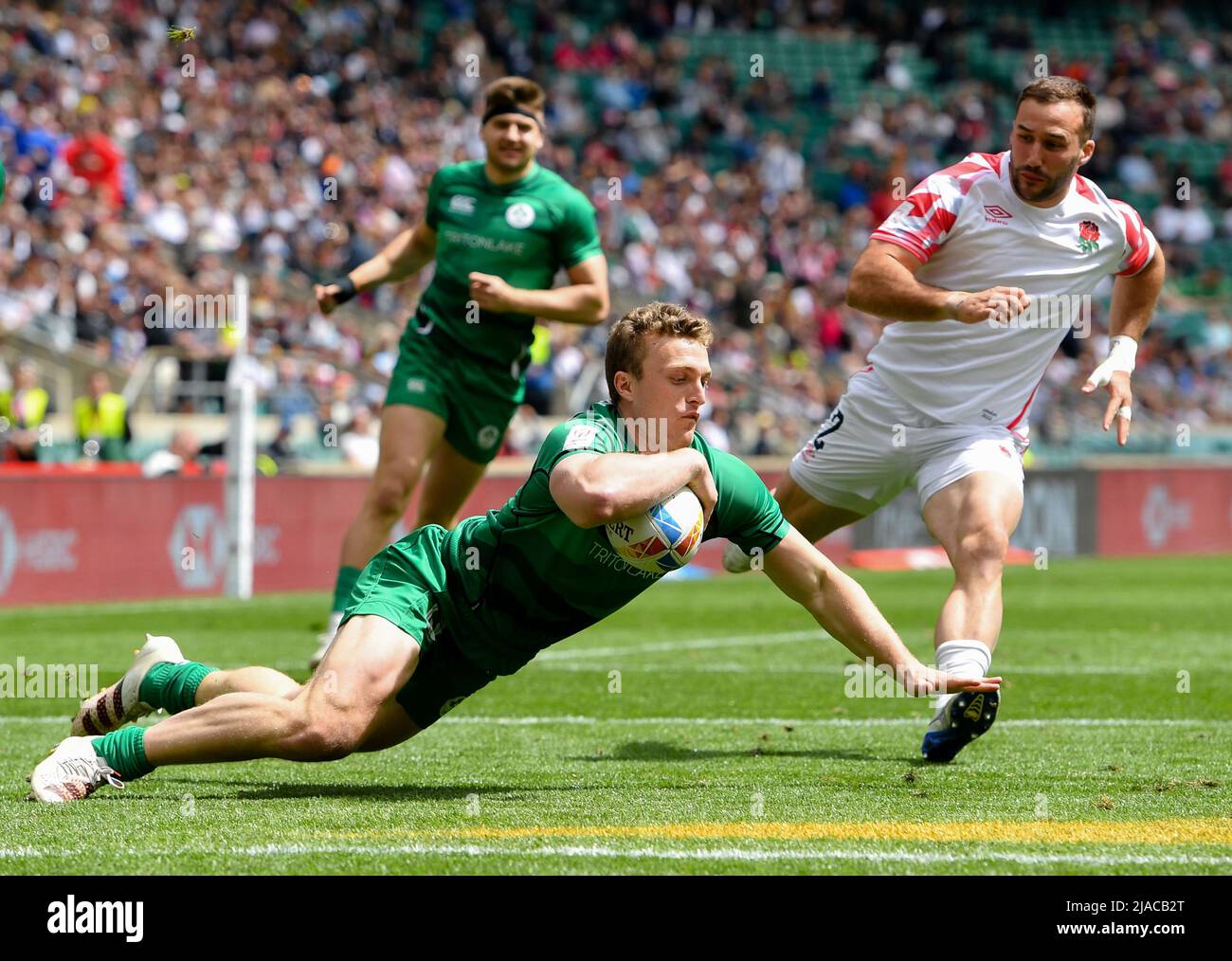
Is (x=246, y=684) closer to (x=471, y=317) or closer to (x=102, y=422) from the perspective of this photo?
(x=471, y=317)

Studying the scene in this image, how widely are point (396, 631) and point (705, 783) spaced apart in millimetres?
1227

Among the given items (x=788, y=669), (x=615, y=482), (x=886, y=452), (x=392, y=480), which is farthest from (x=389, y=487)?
(x=615, y=482)

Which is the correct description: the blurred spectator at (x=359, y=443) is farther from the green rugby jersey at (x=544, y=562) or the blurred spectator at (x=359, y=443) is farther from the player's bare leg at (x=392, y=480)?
the green rugby jersey at (x=544, y=562)

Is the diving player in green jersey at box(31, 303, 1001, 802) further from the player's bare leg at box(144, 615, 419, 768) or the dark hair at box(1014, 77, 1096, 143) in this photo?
the dark hair at box(1014, 77, 1096, 143)

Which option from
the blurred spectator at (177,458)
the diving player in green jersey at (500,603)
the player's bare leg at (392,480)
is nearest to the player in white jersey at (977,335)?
the diving player in green jersey at (500,603)

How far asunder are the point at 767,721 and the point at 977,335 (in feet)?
6.35

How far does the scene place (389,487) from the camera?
9.31 m

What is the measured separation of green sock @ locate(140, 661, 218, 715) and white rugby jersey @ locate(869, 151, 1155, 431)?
3.02 meters

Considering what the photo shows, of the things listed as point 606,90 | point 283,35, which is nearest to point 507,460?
point 283,35

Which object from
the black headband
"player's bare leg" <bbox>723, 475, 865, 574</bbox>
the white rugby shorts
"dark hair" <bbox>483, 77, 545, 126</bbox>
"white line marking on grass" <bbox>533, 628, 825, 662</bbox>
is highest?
"dark hair" <bbox>483, 77, 545, 126</bbox>

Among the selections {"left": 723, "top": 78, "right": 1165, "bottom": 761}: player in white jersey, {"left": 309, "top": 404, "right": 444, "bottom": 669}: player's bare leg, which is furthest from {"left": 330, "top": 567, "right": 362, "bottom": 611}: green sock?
{"left": 723, "top": 78, "right": 1165, "bottom": 761}: player in white jersey

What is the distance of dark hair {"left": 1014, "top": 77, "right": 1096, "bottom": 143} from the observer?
6.88 metres

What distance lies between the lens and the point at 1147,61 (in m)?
38.0

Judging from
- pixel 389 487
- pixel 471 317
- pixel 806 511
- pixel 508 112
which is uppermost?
pixel 508 112
